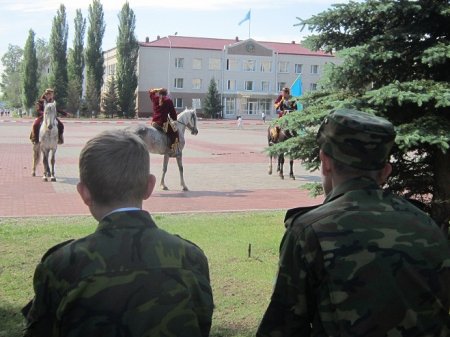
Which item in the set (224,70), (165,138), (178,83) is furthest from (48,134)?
(224,70)

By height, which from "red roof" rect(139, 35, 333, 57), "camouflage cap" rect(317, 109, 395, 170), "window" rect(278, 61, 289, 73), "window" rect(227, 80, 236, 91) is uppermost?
"red roof" rect(139, 35, 333, 57)

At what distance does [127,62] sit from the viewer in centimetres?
7812

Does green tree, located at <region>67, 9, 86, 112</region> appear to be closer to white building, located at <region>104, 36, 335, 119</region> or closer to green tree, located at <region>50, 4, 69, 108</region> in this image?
green tree, located at <region>50, 4, 69, 108</region>

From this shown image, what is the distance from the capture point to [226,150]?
26656 mm

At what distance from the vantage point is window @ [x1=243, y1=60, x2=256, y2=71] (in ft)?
288

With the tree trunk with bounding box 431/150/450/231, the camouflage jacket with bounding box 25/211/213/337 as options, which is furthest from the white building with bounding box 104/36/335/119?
the camouflage jacket with bounding box 25/211/213/337

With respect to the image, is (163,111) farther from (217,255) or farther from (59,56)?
(59,56)

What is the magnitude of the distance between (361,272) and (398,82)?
4120 millimetres

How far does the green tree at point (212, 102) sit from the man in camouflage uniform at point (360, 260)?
249 ft

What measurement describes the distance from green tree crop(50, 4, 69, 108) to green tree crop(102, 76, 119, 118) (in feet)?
19.4

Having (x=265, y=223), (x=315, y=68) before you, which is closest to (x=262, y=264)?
(x=265, y=223)

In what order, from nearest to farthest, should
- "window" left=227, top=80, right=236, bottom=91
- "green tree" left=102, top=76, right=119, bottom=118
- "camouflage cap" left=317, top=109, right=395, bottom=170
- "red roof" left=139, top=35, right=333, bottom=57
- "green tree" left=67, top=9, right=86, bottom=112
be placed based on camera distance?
"camouflage cap" left=317, top=109, right=395, bottom=170
"green tree" left=102, top=76, right=119, bottom=118
"green tree" left=67, top=9, right=86, bottom=112
"red roof" left=139, top=35, right=333, bottom=57
"window" left=227, top=80, right=236, bottom=91

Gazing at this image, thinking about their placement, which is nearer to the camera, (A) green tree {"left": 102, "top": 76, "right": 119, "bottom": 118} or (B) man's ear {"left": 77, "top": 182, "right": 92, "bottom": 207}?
(B) man's ear {"left": 77, "top": 182, "right": 92, "bottom": 207}

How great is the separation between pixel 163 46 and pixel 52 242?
78.6 metres
